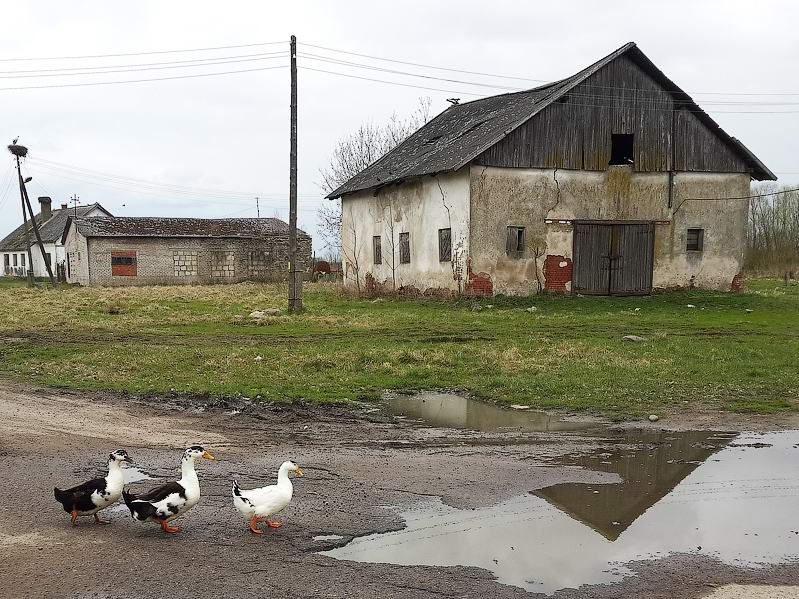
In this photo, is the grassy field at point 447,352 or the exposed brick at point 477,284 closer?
the grassy field at point 447,352

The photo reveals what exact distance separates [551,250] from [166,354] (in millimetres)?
14476

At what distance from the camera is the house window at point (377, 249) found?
3216 centimetres

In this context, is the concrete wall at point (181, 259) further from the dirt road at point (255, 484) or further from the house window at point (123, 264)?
the dirt road at point (255, 484)

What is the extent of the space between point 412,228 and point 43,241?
42.9 metres

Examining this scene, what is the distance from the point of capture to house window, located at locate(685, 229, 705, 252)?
2755cm

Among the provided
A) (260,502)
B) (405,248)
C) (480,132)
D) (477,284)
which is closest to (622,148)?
(480,132)

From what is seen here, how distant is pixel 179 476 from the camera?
776 centimetres

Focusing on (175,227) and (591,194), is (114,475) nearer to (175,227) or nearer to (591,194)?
(591,194)

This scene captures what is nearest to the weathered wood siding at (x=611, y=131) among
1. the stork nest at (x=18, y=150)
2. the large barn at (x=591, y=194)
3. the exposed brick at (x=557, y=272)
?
the large barn at (x=591, y=194)

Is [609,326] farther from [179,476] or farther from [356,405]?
[179,476]

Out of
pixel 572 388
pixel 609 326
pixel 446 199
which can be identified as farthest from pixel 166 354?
pixel 446 199

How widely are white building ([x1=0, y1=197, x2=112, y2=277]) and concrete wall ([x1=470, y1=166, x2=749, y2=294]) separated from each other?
1620 inches

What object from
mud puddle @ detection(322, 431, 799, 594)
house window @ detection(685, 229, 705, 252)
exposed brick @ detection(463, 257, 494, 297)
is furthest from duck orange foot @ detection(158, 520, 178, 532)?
house window @ detection(685, 229, 705, 252)

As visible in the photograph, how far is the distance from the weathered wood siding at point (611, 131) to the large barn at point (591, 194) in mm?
34
